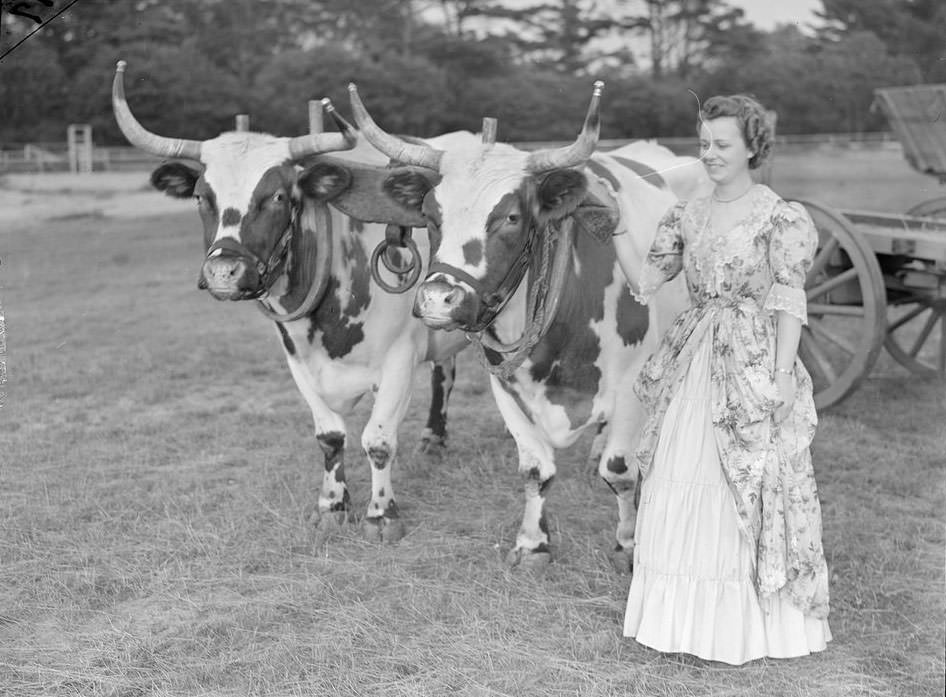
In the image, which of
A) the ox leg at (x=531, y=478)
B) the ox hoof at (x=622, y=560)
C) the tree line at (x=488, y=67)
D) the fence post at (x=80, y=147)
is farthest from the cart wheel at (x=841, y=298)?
the fence post at (x=80, y=147)

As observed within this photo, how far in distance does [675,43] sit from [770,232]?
8.57 m

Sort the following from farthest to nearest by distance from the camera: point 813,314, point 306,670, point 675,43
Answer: point 675,43 → point 813,314 → point 306,670

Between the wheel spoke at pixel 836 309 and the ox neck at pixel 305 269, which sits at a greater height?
the ox neck at pixel 305 269

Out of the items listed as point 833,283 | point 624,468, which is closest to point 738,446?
point 624,468

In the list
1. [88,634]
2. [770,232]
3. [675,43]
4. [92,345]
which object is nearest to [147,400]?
[92,345]

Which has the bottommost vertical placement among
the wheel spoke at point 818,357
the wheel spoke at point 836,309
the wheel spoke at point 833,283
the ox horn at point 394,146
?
the wheel spoke at point 818,357

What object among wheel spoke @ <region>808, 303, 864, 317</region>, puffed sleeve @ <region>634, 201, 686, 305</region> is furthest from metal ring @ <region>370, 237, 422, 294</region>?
wheel spoke @ <region>808, 303, 864, 317</region>

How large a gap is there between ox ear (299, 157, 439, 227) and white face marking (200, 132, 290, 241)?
18cm

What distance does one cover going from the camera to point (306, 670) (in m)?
3.16

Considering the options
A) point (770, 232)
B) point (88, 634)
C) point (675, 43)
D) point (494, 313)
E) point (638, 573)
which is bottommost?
point (88, 634)

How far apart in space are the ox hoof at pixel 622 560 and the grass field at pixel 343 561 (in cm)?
9

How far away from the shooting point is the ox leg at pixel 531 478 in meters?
3.92

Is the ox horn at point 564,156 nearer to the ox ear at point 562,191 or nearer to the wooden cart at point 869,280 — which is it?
the ox ear at point 562,191

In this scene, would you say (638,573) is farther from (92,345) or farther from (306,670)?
(92,345)
